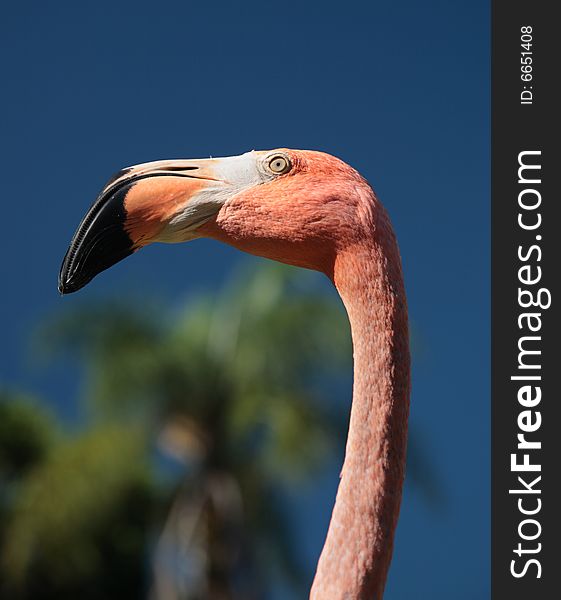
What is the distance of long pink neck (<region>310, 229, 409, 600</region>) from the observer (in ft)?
6.69

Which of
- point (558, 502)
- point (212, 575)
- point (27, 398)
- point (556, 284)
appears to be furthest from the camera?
point (27, 398)

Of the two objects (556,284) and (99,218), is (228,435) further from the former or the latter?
(99,218)

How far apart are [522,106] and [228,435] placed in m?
10.8

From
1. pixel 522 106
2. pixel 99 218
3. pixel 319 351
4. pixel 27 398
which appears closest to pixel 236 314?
pixel 319 351

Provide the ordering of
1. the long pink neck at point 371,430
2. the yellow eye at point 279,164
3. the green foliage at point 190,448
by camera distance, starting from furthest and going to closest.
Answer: the green foliage at point 190,448 → the yellow eye at point 279,164 → the long pink neck at point 371,430

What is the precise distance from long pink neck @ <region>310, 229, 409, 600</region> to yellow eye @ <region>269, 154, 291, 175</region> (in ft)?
0.75

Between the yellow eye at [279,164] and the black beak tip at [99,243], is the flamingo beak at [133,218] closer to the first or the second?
the black beak tip at [99,243]

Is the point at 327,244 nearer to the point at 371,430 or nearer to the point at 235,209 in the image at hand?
the point at 235,209

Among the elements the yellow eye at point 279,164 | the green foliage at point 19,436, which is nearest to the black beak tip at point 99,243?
the yellow eye at point 279,164

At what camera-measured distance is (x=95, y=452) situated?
624 inches

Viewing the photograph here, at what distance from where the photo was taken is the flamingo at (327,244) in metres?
2.08

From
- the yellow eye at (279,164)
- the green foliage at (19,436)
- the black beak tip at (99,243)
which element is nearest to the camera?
the black beak tip at (99,243)

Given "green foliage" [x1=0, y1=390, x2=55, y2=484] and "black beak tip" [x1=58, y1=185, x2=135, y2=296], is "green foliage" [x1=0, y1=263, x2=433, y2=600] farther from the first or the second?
"black beak tip" [x1=58, y1=185, x2=135, y2=296]

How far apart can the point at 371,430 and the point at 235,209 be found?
55 cm
